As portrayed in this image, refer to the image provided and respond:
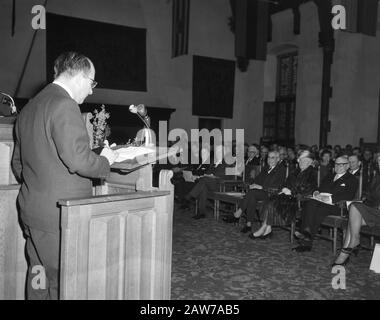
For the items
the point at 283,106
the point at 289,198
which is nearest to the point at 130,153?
the point at 289,198

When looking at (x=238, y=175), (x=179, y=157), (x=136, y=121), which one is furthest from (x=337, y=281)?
(x=136, y=121)

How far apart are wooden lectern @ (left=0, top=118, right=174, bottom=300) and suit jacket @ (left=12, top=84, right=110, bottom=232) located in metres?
0.14

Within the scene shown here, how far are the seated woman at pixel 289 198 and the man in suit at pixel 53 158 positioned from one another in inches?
136

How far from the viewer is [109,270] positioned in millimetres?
1776

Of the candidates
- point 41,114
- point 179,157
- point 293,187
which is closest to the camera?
point 41,114

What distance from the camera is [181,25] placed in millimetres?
9273

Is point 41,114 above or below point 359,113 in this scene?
below

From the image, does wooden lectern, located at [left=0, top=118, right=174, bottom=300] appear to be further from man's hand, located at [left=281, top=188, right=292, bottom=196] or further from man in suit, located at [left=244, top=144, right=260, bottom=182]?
man in suit, located at [left=244, top=144, right=260, bottom=182]

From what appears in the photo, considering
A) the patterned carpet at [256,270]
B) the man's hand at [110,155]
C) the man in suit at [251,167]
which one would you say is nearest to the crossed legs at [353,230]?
the patterned carpet at [256,270]

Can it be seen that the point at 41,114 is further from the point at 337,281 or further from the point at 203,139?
the point at 203,139

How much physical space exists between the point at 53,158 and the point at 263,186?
4.42 m

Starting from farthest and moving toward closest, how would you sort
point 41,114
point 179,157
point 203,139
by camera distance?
point 203,139 → point 179,157 → point 41,114

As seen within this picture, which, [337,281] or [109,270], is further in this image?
[337,281]

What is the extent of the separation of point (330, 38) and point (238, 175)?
230 inches
